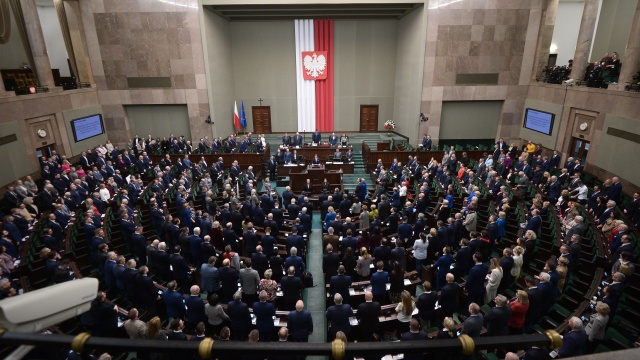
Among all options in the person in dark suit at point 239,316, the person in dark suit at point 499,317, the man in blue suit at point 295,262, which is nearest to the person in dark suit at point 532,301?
the person in dark suit at point 499,317

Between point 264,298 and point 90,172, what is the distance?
35.2ft

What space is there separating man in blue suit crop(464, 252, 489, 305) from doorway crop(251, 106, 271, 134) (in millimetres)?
19980

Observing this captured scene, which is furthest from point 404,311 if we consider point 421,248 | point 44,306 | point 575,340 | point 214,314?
point 44,306

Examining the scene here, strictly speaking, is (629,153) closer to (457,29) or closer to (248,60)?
(457,29)

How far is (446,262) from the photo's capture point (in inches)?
284

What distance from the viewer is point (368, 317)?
569 cm

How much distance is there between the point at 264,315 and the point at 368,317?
1.70m

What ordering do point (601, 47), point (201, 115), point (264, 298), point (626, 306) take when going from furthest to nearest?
point (201, 115) < point (601, 47) < point (626, 306) < point (264, 298)

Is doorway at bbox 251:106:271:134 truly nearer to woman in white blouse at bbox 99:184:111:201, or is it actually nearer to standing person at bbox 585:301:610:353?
woman in white blouse at bbox 99:184:111:201

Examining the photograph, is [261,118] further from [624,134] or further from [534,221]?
[624,134]

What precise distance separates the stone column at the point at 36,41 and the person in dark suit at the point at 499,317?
19432mm

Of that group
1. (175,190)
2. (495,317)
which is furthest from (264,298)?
(175,190)

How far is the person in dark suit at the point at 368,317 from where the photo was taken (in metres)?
5.62

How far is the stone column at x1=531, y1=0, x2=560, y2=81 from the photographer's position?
1842 cm
